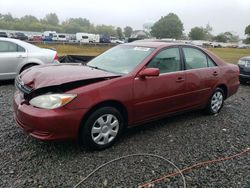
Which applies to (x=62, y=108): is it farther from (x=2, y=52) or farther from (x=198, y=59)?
(x=2, y=52)

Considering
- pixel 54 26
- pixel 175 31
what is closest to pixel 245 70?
pixel 175 31

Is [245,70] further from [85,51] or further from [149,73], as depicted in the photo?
[85,51]

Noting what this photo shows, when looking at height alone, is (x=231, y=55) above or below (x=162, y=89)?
below

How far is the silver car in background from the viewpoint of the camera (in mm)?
7523

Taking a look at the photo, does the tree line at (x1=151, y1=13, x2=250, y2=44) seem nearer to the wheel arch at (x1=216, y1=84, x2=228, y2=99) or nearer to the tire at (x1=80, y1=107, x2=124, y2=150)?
the wheel arch at (x1=216, y1=84, x2=228, y2=99)

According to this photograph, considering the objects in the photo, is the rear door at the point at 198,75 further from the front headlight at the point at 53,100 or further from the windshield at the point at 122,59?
the front headlight at the point at 53,100

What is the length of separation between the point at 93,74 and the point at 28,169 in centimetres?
156

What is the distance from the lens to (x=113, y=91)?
375 centimetres

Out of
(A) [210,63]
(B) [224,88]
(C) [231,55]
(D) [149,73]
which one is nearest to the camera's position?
(D) [149,73]

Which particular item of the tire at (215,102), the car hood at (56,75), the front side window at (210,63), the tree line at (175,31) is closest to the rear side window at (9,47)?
the car hood at (56,75)

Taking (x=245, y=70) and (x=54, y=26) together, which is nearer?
(x=245, y=70)

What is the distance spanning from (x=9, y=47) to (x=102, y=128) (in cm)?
532

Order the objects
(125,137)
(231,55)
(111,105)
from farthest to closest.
A: (231,55) < (125,137) < (111,105)

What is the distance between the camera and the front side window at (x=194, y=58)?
500cm
